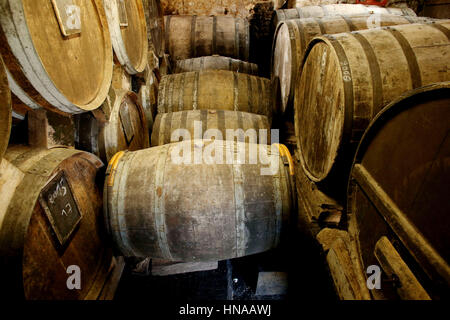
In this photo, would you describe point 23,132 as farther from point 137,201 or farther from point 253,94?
point 253,94

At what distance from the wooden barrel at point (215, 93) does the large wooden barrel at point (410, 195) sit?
2042 millimetres

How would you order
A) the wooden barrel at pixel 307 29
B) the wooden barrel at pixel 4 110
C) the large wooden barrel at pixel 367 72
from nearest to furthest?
the wooden barrel at pixel 4 110 → the large wooden barrel at pixel 367 72 → the wooden barrel at pixel 307 29

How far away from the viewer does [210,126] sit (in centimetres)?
274

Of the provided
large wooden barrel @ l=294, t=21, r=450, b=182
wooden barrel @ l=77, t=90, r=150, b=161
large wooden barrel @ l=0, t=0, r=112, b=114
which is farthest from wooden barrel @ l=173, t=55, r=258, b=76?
large wooden barrel @ l=0, t=0, r=112, b=114

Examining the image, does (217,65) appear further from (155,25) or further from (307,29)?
(307,29)

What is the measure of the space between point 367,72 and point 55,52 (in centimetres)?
202

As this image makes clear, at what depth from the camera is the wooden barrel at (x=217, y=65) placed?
4.12 m

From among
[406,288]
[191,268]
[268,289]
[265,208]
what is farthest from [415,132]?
[191,268]

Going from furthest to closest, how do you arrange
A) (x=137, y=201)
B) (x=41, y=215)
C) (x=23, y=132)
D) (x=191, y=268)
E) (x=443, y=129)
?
(x=191, y=268), (x=137, y=201), (x=23, y=132), (x=41, y=215), (x=443, y=129)

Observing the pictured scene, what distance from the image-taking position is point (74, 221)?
1.47 m

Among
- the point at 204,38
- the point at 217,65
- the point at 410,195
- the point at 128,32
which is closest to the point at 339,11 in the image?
the point at 217,65

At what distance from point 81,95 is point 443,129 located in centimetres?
206

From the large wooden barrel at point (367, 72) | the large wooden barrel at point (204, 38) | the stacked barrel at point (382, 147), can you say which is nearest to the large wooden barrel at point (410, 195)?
the stacked barrel at point (382, 147)

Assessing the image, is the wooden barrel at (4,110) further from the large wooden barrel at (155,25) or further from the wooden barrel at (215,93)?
the large wooden barrel at (155,25)
